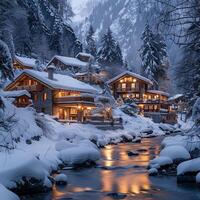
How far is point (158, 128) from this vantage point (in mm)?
62344

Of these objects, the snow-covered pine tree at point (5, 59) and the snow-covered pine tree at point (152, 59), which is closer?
the snow-covered pine tree at point (5, 59)

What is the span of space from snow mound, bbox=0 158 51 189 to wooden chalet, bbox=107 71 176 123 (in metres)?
56.5

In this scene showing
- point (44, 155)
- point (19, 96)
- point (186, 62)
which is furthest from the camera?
point (19, 96)

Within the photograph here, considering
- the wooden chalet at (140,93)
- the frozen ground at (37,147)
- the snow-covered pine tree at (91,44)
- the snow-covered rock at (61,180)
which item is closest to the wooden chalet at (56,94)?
the frozen ground at (37,147)

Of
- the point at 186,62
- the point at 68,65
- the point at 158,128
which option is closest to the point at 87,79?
the point at 68,65

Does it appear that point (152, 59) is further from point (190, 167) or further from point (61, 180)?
point (61, 180)

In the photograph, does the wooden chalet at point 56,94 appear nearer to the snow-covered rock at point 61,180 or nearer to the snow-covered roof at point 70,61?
the snow-covered roof at point 70,61

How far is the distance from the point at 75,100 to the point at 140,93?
24.7 metres

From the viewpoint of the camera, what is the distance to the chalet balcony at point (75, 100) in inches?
2185

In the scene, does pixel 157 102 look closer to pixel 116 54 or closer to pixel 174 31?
pixel 116 54

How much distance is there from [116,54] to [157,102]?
22.5 m

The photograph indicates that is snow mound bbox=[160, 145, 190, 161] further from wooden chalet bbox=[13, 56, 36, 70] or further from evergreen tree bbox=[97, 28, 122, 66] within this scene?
evergreen tree bbox=[97, 28, 122, 66]

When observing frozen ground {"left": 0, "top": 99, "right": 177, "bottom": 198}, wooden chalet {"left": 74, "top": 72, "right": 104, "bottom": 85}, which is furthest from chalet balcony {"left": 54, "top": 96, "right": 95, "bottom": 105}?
wooden chalet {"left": 74, "top": 72, "right": 104, "bottom": 85}

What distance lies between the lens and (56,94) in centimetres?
5775
